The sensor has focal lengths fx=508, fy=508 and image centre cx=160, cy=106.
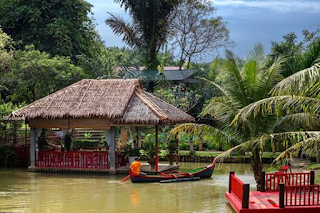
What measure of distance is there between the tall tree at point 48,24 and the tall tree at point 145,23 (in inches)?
159

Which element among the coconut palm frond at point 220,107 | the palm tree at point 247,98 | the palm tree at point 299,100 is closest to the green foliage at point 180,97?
the coconut palm frond at point 220,107

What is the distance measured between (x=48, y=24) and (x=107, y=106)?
1266 cm

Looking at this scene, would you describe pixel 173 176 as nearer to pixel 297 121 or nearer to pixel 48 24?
pixel 297 121

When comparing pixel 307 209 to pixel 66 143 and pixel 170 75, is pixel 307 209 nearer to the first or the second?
pixel 66 143

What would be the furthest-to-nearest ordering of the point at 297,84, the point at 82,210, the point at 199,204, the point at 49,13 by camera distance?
the point at 49,13
the point at 199,204
the point at 82,210
the point at 297,84

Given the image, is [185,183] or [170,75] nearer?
[185,183]

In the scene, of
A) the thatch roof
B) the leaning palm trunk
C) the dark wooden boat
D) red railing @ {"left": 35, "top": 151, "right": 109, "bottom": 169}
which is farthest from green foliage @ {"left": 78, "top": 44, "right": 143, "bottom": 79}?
the leaning palm trunk

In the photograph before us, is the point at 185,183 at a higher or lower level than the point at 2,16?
lower

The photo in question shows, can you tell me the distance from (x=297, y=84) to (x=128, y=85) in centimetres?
1099

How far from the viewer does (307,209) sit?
10414 mm

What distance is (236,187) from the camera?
39.1ft

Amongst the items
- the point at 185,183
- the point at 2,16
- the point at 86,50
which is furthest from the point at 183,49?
the point at 185,183

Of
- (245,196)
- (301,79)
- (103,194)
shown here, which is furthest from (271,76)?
(103,194)

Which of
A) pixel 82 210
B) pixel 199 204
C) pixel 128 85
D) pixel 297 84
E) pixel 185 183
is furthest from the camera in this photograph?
pixel 128 85
